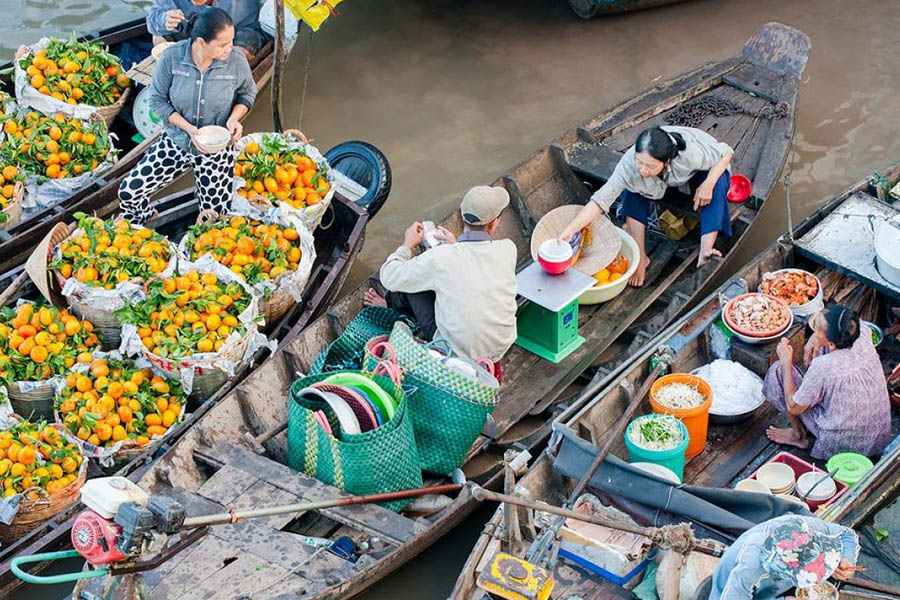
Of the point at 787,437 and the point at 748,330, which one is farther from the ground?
the point at 748,330

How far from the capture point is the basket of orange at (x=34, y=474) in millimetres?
5176

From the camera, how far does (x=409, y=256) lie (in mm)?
5629

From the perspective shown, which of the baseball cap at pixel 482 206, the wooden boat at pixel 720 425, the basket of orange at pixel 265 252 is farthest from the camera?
the basket of orange at pixel 265 252

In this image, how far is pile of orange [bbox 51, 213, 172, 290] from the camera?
5824mm

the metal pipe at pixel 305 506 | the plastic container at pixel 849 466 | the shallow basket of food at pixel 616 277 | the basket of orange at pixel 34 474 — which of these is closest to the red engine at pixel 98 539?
the metal pipe at pixel 305 506

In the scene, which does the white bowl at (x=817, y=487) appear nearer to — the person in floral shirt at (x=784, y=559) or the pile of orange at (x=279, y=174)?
the person in floral shirt at (x=784, y=559)

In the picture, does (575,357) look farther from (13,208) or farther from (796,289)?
(13,208)

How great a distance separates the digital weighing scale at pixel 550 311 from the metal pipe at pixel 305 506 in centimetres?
111

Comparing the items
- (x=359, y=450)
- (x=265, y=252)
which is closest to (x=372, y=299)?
(x=265, y=252)

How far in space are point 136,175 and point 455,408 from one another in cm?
247

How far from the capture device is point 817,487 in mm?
4945

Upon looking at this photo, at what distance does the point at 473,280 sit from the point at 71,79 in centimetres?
352

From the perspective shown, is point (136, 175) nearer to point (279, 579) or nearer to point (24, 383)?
point (24, 383)

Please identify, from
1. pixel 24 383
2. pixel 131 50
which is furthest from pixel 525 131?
pixel 24 383
